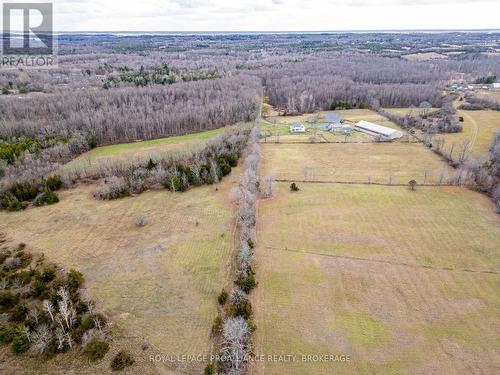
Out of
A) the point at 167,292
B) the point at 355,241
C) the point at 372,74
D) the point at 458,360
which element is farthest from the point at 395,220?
the point at 372,74

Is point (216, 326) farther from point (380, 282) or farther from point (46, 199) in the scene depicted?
point (46, 199)

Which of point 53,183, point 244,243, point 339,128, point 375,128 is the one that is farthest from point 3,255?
point 375,128

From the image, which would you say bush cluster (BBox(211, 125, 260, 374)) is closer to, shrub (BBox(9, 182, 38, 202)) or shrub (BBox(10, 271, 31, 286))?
shrub (BBox(10, 271, 31, 286))

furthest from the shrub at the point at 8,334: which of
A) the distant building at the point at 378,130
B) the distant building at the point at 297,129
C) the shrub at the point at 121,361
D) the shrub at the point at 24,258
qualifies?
the distant building at the point at 378,130

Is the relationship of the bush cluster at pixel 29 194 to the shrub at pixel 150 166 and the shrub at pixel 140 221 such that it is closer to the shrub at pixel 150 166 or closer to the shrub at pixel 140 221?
the shrub at pixel 150 166

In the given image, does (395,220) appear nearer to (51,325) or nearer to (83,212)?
(51,325)

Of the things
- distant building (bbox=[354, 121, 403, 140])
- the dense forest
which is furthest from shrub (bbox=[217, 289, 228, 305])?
distant building (bbox=[354, 121, 403, 140])
